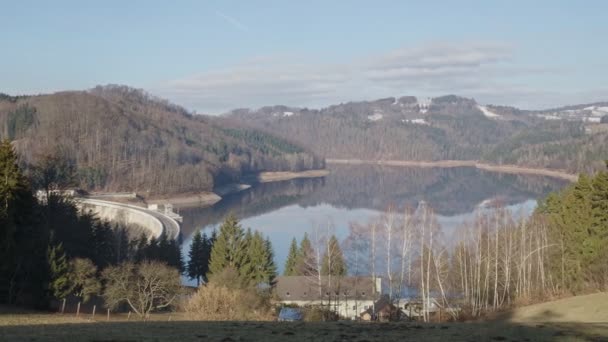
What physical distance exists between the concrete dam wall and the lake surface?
2.07m

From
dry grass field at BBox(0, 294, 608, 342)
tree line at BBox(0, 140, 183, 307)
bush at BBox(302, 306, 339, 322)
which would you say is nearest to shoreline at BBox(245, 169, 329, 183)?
tree line at BBox(0, 140, 183, 307)

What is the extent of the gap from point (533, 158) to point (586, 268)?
174 meters

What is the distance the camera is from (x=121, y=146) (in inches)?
5502

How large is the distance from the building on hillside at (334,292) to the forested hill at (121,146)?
61.9 meters

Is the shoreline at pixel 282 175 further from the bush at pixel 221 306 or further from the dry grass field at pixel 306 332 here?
the dry grass field at pixel 306 332

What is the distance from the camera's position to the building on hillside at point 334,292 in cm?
3219

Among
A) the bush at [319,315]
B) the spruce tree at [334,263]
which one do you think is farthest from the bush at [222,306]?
the spruce tree at [334,263]

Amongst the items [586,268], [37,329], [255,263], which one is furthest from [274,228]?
[37,329]

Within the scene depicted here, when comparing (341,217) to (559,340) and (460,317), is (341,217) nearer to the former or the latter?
(460,317)

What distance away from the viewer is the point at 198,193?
115m

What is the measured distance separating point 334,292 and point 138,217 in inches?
2073

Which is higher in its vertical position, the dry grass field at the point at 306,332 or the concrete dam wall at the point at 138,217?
the concrete dam wall at the point at 138,217

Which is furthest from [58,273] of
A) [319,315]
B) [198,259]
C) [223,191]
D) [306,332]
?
[223,191]

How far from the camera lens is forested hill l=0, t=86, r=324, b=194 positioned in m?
116
